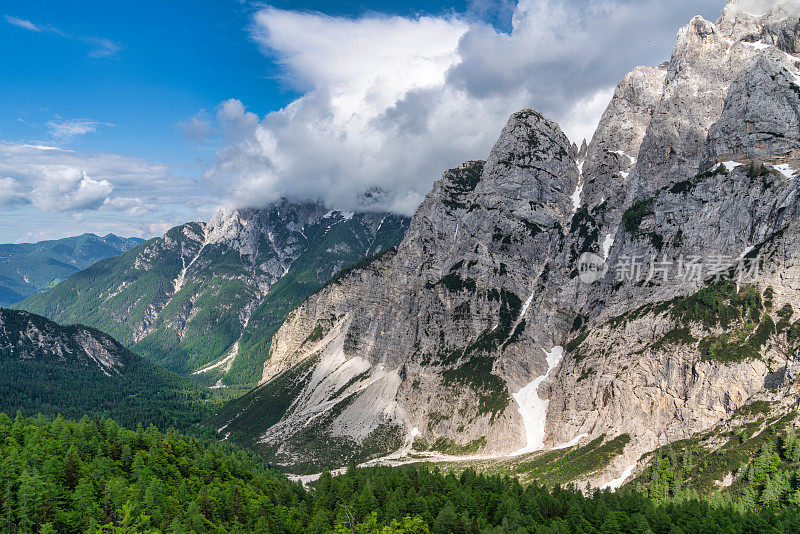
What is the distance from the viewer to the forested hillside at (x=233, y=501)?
224ft

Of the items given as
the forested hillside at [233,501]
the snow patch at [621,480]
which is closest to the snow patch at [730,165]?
the snow patch at [621,480]

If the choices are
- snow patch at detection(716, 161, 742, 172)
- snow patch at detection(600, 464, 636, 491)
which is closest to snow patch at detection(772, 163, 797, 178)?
snow patch at detection(716, 161, 742, 172)

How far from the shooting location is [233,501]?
8225cm

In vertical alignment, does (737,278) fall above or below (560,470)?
above

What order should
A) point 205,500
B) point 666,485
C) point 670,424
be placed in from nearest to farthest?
point 205,500 → point 666,485 → point 670,424

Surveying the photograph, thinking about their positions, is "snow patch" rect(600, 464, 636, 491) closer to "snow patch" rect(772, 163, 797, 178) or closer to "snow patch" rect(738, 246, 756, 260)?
"snow patch" rect(738, 246, 756, 260)

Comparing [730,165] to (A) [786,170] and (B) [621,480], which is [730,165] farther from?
(B) [621,480]

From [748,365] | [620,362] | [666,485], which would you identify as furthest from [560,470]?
[748,365]

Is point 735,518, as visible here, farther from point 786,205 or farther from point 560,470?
point 786,205

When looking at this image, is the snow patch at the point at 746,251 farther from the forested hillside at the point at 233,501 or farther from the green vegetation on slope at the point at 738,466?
the forested hillside at the point at 233,501

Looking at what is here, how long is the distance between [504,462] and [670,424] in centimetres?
5812

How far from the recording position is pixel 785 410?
455 feet

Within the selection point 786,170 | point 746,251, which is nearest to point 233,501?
point 746,251

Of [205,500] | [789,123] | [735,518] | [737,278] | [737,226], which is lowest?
[735,518]
